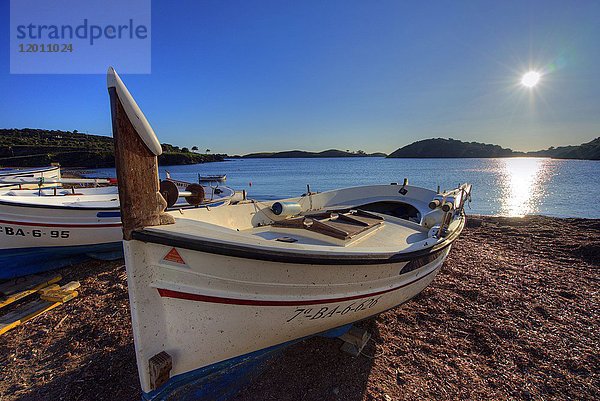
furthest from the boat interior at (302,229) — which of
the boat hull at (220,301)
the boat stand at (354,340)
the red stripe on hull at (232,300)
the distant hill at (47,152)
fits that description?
the distant hill at (47,152)

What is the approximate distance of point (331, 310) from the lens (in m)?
3.71

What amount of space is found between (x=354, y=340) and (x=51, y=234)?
27.8 feet

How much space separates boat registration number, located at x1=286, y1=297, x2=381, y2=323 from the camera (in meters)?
3.50

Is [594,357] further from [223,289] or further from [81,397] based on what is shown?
[81,397]

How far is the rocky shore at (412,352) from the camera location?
3861 millimetres

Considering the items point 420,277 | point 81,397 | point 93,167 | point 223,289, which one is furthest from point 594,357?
point 93,167

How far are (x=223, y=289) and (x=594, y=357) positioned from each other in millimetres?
5548

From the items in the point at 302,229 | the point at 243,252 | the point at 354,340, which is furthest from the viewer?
the point at 302,229

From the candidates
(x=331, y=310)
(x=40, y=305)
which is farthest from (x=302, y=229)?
(x=40, y=305)

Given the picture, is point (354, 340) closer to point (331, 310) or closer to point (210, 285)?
point (331, 310)

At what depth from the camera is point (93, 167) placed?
83812 millimetres

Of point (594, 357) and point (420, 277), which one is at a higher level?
point (420, 277)

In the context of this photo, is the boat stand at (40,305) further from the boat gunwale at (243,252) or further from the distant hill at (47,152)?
the distant hill at (47,152)

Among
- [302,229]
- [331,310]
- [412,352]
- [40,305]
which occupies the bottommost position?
[40,305]
